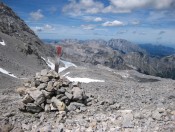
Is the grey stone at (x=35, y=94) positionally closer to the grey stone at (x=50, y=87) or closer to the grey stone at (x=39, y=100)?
the grey stone at (x=39, y=100)

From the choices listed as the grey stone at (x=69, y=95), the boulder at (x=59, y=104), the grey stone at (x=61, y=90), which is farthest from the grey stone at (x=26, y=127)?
the grey stone at (x=69, y=95)

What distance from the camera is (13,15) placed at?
347 feet

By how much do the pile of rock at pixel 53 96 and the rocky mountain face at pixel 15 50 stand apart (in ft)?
90.9

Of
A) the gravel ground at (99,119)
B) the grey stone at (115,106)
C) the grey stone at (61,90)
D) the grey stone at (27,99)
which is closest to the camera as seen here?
the gravel ground at (99,119)

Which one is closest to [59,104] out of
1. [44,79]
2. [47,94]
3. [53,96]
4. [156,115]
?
[53,96]

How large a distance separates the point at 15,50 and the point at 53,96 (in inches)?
1994

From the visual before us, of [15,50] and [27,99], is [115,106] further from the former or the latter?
[15,50]

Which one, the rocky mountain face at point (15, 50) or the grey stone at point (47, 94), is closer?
the grey stone at point (47, 94)

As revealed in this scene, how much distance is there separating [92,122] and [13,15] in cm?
9887

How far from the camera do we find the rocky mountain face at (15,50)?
4978cm

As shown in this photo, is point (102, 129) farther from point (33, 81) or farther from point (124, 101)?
point (33, 81)

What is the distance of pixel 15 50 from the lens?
65.2 m

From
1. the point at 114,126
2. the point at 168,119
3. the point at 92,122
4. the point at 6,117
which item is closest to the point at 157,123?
the point at 168,119

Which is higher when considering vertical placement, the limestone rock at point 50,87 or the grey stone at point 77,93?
the limestone rock at point 50,87
